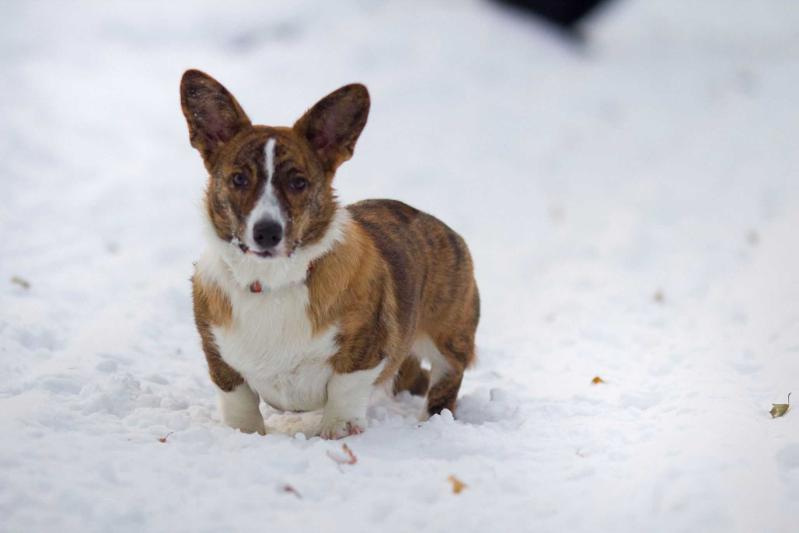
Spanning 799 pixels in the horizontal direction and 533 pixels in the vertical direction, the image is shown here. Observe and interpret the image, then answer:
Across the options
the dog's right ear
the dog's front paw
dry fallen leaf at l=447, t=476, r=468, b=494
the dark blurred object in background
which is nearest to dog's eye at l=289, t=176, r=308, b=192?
the dog's right ear

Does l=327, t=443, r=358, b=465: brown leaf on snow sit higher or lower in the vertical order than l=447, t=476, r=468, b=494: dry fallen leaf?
lower

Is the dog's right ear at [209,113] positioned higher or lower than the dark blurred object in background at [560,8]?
lower

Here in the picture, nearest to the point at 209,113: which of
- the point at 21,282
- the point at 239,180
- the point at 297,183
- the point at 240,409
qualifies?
the point at 239,180

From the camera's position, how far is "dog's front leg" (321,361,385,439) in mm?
3893

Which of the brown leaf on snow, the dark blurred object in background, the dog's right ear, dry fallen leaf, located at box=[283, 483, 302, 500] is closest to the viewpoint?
dry fallen leaf, located at box=[283, 483, 302, 500]

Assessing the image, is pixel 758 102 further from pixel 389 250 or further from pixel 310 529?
pixel 310 529

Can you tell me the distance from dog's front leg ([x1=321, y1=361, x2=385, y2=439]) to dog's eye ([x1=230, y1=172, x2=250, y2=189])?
93cm

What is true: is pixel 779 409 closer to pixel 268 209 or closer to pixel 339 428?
pixel 339 428

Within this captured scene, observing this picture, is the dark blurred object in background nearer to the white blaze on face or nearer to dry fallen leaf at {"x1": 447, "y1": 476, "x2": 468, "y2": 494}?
the white blaze on face

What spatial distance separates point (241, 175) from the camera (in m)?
3.71

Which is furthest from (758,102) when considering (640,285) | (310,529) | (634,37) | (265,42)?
(310,529)

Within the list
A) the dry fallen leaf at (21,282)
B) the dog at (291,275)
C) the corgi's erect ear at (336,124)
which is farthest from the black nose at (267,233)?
the dry fallen leaf at (21,282)

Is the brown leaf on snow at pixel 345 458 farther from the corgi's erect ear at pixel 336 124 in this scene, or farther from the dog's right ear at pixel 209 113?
the dog's right ear at pixel 209 113

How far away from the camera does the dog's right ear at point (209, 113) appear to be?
12.6 feet
